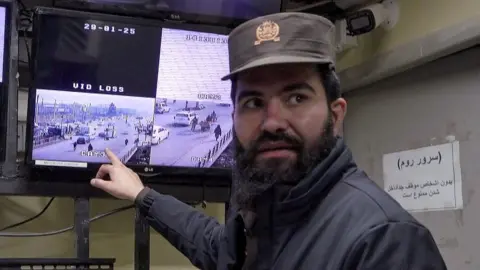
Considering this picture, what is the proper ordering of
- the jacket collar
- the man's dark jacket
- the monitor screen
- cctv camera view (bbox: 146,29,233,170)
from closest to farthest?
the man's dark jacket
the jacket collar
the monitor screen
cctv camera view (bbox: 146,29,233,170)

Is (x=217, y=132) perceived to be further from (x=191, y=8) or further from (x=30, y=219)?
(x=30, y=219)

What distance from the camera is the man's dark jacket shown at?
0.90 metres

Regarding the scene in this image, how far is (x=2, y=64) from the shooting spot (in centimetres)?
147

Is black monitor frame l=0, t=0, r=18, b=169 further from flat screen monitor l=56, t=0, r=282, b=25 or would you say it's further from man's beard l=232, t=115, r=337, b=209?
man's beard l=232, t=115, r=337, b=209

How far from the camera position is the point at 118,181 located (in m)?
1.49

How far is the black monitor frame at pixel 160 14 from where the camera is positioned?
4.97 ft

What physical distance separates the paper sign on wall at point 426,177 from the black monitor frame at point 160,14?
1.76 ft

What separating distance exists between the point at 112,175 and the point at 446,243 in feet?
2.74

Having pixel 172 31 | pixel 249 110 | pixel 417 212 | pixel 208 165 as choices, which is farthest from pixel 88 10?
pixel 417 212

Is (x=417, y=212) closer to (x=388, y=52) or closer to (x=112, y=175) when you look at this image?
(x=388, y=52)

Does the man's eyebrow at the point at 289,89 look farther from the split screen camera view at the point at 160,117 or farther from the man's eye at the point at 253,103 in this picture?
the split screen camera view at the point at 160,117

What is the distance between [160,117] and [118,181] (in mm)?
192

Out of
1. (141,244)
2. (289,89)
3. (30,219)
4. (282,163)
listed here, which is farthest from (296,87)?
(30,219)

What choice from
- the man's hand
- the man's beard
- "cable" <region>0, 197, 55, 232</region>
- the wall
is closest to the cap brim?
the man's beard
